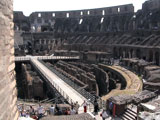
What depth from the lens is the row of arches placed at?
1379 inches

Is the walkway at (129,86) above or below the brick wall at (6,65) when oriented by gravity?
below

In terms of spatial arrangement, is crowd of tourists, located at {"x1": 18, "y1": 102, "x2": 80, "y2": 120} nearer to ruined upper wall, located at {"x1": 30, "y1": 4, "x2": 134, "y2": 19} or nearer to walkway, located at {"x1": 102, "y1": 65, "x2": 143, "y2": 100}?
walkway, located at {"x1": 102, "y1": 65, "x2": 143, "y2": 100}

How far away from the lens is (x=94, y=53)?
43.8 metres

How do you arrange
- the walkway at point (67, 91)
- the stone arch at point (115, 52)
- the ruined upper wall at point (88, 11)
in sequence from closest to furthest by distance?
the walkway at point (67, 91)
the stone arch at point (115, 52)
the ruined upper wall at point (88, 11)

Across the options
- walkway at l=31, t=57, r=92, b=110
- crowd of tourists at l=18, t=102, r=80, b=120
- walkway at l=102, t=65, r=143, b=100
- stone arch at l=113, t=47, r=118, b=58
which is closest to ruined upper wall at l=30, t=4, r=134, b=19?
stone arch at l=113, t=47, r=118, b=58

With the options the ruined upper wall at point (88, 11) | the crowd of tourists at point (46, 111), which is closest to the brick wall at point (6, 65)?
the crowd of tourists at point (46, 111)

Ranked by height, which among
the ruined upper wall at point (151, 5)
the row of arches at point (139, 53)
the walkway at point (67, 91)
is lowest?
the walkway at point (67, 91)

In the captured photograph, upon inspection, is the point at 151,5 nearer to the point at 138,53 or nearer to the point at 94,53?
the point at 138,53

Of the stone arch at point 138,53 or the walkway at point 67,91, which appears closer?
the walkway at point 67,91

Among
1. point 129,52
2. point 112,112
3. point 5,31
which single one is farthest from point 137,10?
point 5,31

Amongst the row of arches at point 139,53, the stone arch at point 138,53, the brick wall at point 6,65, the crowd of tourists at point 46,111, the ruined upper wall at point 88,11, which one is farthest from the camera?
the ruined upper wall at point 88,11

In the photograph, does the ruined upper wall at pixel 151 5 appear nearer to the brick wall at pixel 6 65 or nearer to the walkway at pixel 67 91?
the walkway at pixel 67 91

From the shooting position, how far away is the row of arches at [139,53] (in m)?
35.0

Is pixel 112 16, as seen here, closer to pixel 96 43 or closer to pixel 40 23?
pixel 96 43
